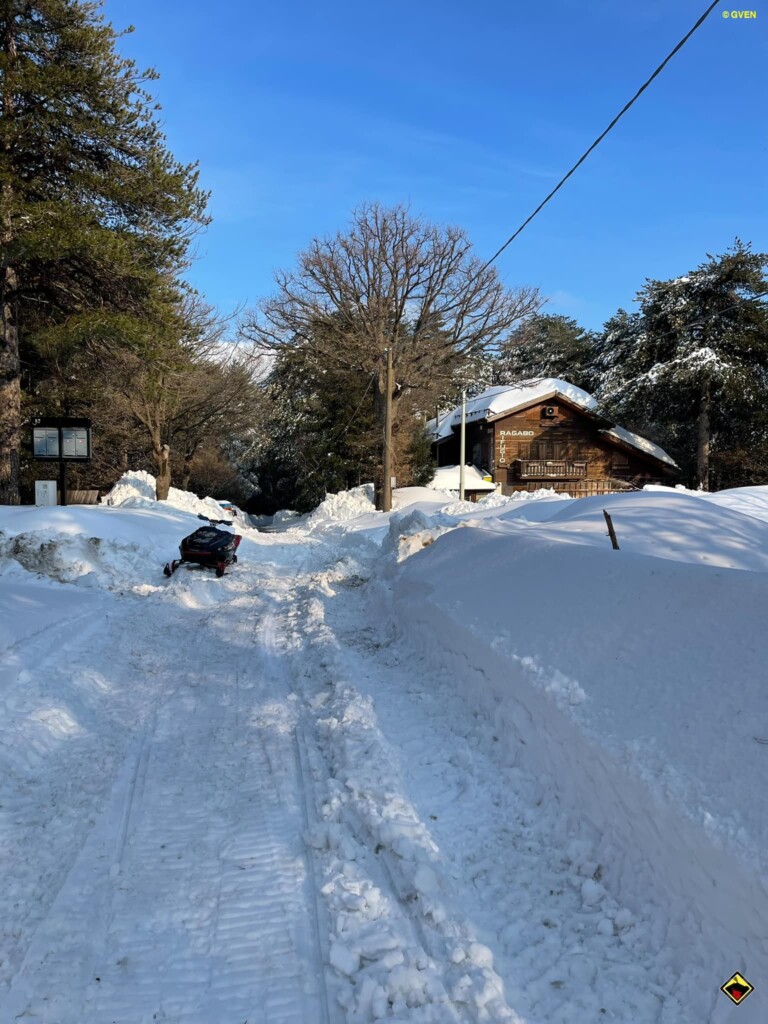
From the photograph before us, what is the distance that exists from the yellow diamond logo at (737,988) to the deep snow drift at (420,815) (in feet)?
0.10

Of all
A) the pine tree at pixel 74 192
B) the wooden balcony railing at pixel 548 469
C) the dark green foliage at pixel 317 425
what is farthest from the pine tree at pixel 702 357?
the pine tree at pixel 74 192

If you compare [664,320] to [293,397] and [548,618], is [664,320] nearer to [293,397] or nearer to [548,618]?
[293,397]

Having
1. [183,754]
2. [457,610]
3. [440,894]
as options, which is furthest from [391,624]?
[440,894]

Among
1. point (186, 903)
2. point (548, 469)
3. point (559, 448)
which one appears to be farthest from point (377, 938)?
point (559, 448)

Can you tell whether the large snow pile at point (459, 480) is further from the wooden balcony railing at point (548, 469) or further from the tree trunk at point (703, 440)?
the tree trunk at point (703, 440)

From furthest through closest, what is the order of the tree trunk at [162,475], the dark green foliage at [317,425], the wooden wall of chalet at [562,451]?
the wooden wall of chalet at [562,451], the dark green foliage at [317,425], the tree trunk at [162,475]

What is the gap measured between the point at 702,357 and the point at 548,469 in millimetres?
9771

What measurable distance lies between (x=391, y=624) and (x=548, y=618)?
3.40 m

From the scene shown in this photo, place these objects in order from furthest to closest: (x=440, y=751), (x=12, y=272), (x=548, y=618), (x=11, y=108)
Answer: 1. (x=12, y=272)
2. (x=11, y=108)
3. (x=548, y=618)
4. (x=440, y=751)

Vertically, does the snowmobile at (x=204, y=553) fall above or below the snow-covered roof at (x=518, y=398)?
below

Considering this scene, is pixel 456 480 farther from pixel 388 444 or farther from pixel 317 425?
pixel 388 444

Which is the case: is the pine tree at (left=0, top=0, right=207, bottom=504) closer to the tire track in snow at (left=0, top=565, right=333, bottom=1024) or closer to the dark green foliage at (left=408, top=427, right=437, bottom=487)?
the tire track in snow at (left=0, top=565, right=333, bottom=1024)

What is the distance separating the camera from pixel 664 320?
33.6 meters

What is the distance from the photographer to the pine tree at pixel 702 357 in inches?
1223
